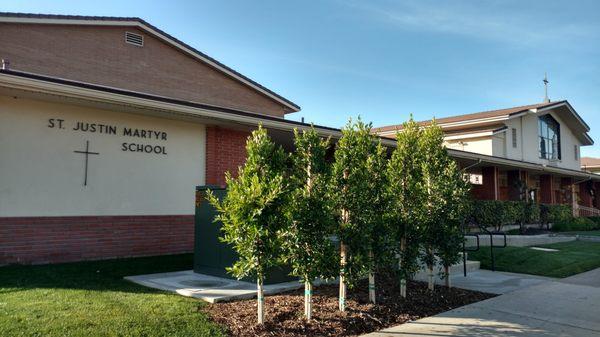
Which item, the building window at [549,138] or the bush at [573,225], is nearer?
the bush at [573,225]

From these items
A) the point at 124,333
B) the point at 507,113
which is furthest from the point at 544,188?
the point at 124,333

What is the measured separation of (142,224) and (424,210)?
20.2 ft

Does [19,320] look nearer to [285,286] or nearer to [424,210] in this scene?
[285,286]

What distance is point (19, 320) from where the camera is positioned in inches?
199

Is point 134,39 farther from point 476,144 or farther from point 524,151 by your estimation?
point 524,151

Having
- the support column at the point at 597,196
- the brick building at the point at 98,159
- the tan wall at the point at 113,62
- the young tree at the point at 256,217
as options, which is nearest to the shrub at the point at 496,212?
the brick building at the point at 98,159

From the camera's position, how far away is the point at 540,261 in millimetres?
11469

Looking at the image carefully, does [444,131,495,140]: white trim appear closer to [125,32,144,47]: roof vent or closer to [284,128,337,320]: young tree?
[125,32,144,47]: roof vent

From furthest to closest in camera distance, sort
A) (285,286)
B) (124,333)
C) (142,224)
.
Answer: (142,224)
(285,286)
(124,333)

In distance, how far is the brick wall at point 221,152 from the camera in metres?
11.5

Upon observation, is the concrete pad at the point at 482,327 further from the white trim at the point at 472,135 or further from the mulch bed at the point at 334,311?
the white trim at the point at 472,135

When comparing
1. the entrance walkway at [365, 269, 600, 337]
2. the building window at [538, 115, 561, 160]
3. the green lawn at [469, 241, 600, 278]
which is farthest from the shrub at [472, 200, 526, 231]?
the entrance walkway at [365, 269, 600, 337]

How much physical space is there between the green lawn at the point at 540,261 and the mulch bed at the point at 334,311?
11.2 ft

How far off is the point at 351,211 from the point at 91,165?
6.07 meters
